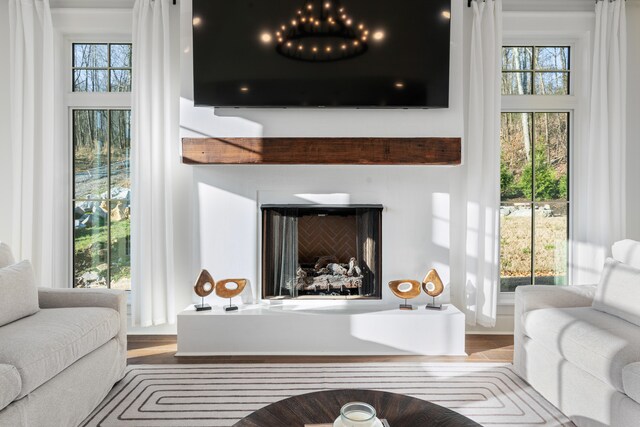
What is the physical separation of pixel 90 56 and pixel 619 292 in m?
4.02

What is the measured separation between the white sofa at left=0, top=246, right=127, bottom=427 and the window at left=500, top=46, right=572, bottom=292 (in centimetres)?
296

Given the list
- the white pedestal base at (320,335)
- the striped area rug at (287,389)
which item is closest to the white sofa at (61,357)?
the striped area rug at (287,389)

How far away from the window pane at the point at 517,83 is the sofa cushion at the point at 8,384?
3.67m

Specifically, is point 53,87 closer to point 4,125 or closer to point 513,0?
point 4,125

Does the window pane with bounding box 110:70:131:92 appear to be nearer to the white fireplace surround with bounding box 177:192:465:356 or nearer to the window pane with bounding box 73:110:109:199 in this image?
the window pane with bounding box 73:110:109:199

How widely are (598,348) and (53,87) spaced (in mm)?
3901

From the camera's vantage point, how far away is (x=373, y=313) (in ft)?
10.2

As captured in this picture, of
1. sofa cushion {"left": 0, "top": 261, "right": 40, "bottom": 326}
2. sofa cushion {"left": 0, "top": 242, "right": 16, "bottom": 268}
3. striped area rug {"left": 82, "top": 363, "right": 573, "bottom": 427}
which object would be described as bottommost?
striped area rug {"left": 82, "top": 363, "right": 573, "bottom": 427}

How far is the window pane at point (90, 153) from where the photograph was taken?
3643mm

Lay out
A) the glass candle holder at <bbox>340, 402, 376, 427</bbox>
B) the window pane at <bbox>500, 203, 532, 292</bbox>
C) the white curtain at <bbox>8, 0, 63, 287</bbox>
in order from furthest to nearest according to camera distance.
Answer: the window pane at <bbox>500, 203, 532, 292</bbox> → the white curtain at <bbox>8, 0, 63, 287</bbox> → the glass candle holder at <bbox>340, 402, 376, 427</bbox>

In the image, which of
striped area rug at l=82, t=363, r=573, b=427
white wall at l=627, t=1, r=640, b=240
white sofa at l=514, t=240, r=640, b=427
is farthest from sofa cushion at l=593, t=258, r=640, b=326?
white wall at l=627, t=1, r=640, b=240

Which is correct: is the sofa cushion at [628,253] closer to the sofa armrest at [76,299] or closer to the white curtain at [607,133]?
the white curtain at [607,133]

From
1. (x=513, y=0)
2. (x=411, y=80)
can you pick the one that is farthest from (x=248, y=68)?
(x=513, y=0)

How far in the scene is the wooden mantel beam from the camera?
3254 millimetres
